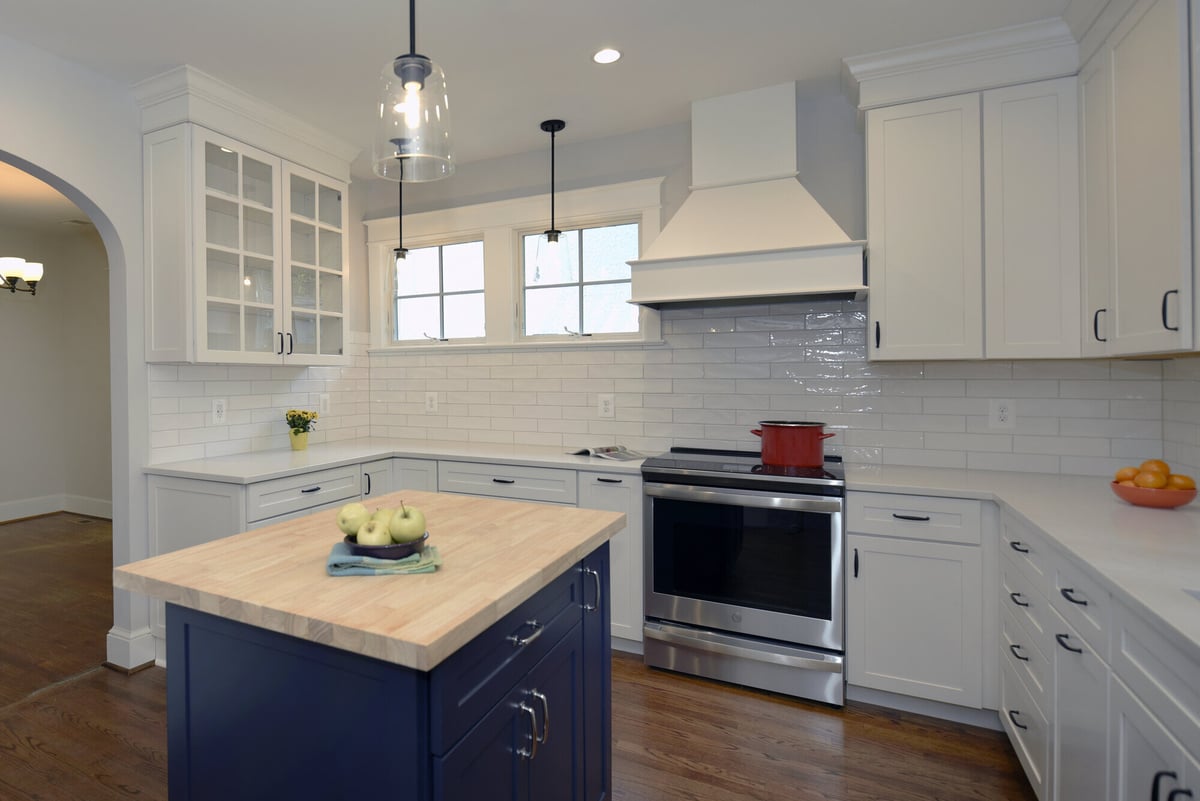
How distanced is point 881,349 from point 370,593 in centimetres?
226

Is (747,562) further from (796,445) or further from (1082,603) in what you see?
(1082,603)

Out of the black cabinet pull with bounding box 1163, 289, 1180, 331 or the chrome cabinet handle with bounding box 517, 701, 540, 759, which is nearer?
the chrome cabinet handle with bounding box 517, 701, 540, 759

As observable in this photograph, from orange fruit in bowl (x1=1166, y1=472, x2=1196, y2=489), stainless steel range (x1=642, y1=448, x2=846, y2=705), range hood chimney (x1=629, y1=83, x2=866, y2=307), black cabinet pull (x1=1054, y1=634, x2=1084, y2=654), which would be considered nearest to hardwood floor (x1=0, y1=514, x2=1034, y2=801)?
stainless steel range (x1=642, y1=448, x2=846, y2=705)

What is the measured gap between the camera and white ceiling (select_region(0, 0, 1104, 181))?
7.39ft

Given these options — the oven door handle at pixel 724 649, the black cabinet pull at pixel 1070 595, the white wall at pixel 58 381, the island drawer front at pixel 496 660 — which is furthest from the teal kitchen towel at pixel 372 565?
the white wall at pixel 58 381

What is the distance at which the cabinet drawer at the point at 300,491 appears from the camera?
2.67 metres

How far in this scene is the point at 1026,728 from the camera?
192 centimetres

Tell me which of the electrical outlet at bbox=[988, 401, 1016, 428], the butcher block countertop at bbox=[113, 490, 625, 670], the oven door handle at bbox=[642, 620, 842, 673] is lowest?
the oven door handle at bbox=[642, 620, 842, 673]

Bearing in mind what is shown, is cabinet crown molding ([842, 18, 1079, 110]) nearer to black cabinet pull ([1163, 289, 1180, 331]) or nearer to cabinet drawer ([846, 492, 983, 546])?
black cabinet pull ([1163, 289, 1180, 331])

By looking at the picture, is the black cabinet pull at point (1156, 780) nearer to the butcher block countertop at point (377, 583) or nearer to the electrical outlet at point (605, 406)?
the butcher block countertop at point (377, 583)

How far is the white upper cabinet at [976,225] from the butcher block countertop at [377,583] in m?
1.72

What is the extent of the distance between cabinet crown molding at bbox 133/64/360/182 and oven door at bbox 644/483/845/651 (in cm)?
259

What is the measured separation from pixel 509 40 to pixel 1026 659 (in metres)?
2.88

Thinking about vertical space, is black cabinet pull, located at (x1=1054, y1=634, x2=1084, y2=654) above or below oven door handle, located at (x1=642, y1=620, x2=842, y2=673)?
above
